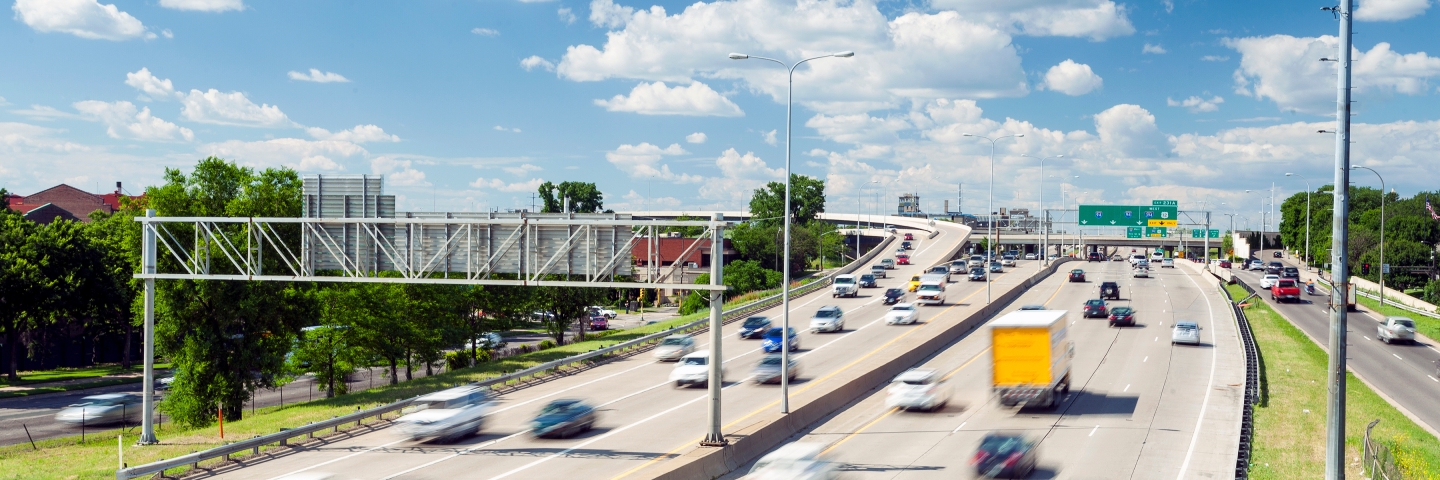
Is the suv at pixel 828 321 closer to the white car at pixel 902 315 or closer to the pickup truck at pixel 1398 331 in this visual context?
the white car at pixel 902 315

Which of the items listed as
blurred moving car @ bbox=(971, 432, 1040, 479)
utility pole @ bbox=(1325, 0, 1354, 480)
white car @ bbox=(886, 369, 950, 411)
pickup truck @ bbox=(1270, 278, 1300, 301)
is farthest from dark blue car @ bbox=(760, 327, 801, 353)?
pickup truck @ bbox=(1270, 278, 1300, 301)

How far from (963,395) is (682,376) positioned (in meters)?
11.0

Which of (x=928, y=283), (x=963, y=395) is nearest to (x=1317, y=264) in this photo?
(x=928, y=283)

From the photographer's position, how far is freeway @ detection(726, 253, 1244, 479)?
81.0 ft

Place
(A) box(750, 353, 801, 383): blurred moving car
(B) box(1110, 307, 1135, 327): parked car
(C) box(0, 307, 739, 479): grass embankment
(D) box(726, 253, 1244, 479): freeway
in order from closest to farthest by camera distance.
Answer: (D) box(726, 253, 1244, 479): freeway
(C) box(0, 307, 739, 479): grass embankment
(A) box(750, 353, 801, 383): blurred moving car
(B) box(1110, 307, 1135, 327): parked car

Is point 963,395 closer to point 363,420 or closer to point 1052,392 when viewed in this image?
point 1052,392

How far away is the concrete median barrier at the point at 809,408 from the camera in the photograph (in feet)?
75.8

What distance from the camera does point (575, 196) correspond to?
525ft

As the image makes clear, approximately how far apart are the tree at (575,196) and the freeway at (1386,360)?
104 meters

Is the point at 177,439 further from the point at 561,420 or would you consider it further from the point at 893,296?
the point at 893,296

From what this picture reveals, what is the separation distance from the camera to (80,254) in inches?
2470

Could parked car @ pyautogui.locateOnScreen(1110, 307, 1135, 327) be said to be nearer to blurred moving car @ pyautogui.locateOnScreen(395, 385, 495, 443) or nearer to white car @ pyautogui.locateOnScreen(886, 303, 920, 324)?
white car @ pyautogui.locateOnScreen(886, 303, 920, 324)

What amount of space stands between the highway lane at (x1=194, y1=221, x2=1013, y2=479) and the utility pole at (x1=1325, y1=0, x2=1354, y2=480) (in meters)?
14.8

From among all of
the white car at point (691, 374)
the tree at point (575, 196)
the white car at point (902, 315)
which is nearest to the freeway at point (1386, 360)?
the white car at point (902, 315)
